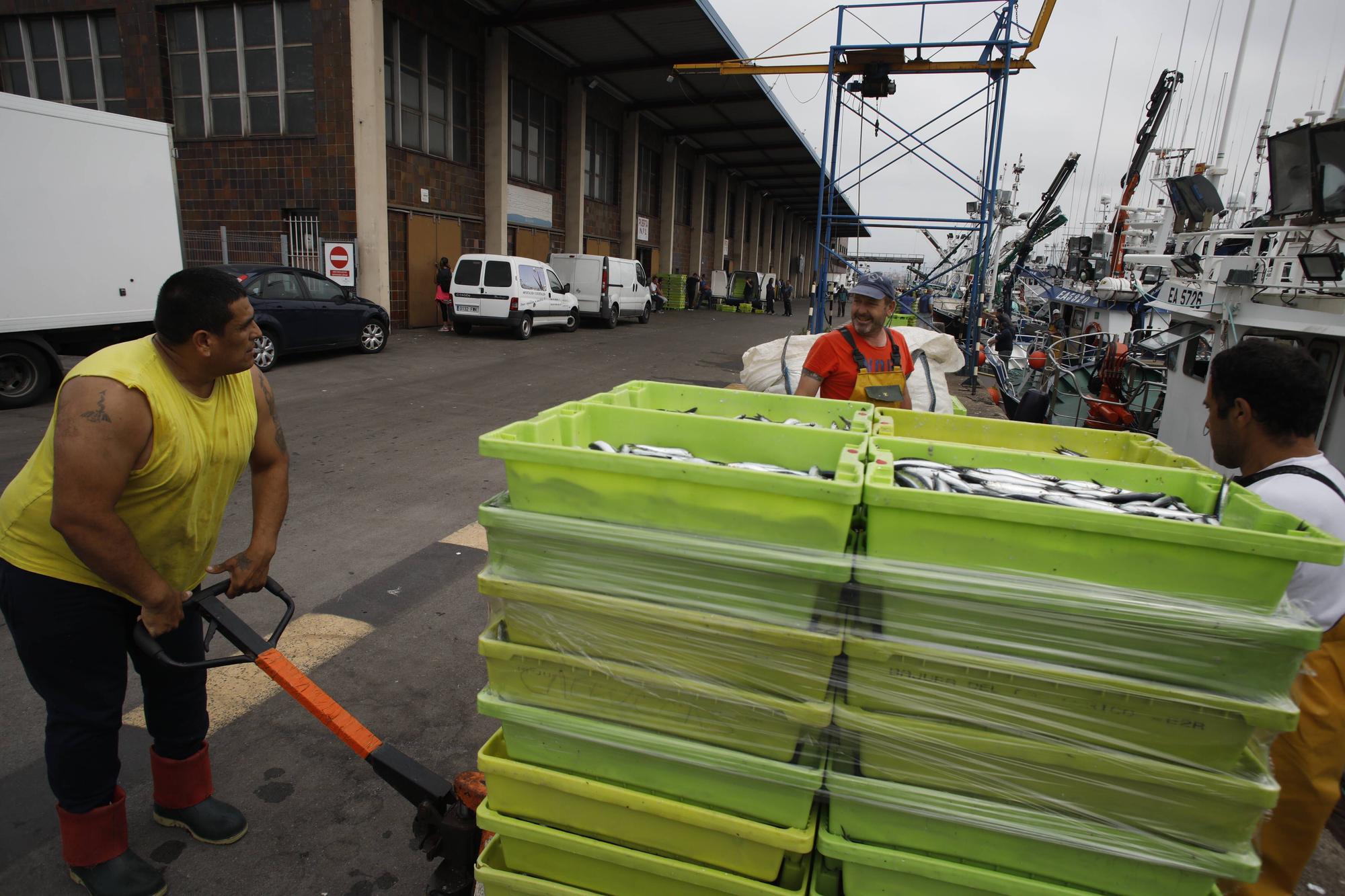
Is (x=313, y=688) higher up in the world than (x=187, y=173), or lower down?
lower down

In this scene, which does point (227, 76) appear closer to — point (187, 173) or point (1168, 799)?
point (187, 173)

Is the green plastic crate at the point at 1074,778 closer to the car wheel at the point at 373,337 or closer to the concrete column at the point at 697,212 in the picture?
the car wheel at the point at 373,337

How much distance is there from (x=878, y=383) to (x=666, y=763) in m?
2.60

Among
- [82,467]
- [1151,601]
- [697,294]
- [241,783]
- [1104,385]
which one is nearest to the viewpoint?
[1151,601]

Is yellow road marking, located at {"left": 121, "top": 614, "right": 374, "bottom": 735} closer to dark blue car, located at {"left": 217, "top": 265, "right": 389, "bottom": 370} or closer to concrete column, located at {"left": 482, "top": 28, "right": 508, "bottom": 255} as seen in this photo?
dark blue car, located at {"left": 217, "top": 265, "right": 389, "bottom": 370}

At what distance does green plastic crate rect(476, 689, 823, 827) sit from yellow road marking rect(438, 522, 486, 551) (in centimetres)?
328

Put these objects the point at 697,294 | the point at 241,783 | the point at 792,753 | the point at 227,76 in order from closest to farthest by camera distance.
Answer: the point at 792,753, the point at 241,783, the point at 227,76, the point at 697,294

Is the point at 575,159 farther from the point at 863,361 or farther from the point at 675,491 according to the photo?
the point at 675,491

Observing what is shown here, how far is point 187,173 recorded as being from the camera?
16641 mm

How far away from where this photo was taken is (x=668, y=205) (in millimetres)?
31188

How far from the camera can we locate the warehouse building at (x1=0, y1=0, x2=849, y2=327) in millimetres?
15430

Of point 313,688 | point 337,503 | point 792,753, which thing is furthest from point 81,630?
point 337,503

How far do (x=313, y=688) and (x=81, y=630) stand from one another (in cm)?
69

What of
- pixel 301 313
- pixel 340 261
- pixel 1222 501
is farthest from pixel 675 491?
pixel 340 261
